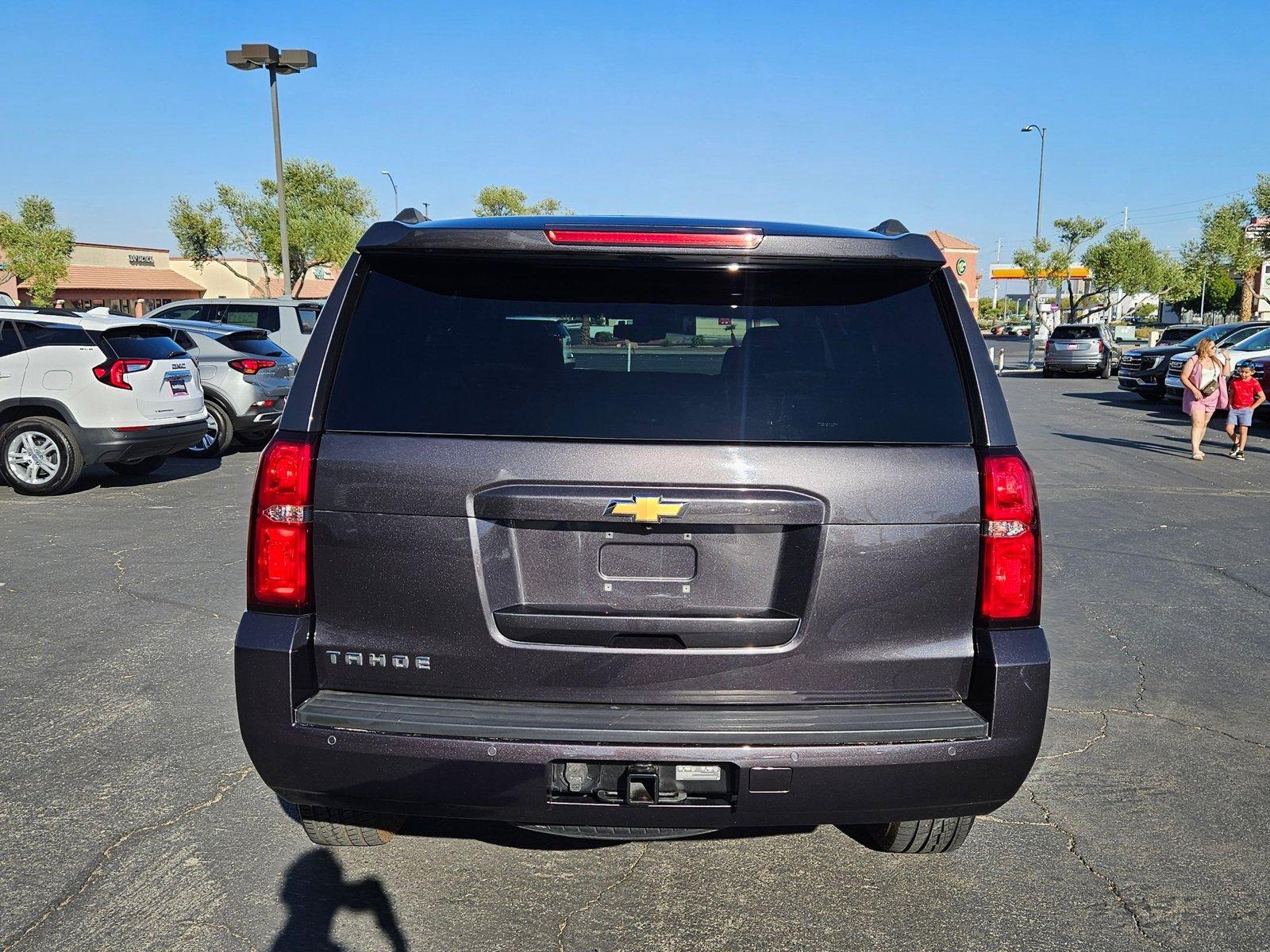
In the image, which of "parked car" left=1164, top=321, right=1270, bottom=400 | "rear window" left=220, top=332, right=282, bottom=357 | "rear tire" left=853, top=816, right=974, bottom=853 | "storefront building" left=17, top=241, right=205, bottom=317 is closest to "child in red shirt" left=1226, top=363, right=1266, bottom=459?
"parked car" left=1164, top=321, right=1270, bottom=400

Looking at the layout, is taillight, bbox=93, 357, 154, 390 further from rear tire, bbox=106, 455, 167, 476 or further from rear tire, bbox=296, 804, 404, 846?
rear tire, bbox=296, 804, 404, 846

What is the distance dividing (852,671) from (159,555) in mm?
6735

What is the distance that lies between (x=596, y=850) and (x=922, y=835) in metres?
1.06

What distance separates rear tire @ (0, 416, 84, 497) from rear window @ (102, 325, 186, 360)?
0.95 m

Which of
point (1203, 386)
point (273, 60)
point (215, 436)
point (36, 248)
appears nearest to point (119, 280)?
point (36, 248)

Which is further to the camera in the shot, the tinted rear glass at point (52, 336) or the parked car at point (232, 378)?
the parked car at point (232, 378)

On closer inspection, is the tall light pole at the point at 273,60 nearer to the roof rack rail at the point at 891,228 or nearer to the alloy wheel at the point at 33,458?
the alloy wheel at the point at 33,458

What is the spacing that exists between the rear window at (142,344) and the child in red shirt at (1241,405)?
43.8ft

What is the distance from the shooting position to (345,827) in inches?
134

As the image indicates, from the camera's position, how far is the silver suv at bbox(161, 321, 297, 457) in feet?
45.1

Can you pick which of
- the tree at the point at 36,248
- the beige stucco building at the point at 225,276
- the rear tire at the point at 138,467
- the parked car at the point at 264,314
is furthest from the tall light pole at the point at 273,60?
the beige stucco building at the point at 225,276

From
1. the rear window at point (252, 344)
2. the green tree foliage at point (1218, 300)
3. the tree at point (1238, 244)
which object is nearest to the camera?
the rear window at point (252, 344)

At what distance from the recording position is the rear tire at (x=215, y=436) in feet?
45.4

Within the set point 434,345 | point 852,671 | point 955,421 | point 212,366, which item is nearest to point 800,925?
point 852,671
